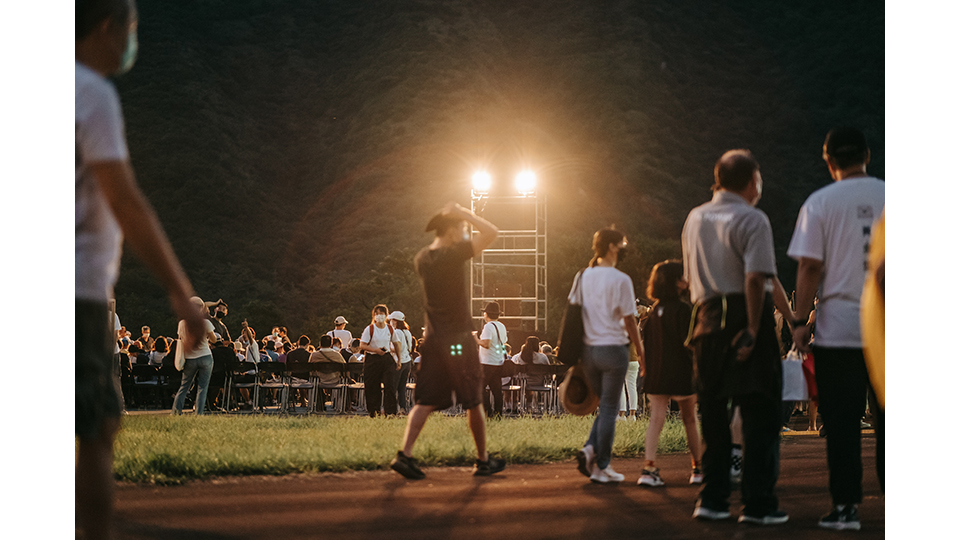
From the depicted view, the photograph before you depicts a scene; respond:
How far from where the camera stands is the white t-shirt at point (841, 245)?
4060mm

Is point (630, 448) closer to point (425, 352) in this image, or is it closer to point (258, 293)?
point (425, 352)

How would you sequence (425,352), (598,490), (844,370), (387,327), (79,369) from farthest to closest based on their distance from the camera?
(387,327) → (425,352) → (598,490) → (844,370) → (79,369)

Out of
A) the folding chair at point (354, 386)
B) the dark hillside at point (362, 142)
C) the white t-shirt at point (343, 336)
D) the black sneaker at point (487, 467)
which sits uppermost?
the dark hillside at point (362, 142)

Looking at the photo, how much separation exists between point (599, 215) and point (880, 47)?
1804 inches

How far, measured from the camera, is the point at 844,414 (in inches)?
158

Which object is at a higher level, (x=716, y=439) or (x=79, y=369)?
(x=79, y=369)

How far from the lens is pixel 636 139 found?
53.7m

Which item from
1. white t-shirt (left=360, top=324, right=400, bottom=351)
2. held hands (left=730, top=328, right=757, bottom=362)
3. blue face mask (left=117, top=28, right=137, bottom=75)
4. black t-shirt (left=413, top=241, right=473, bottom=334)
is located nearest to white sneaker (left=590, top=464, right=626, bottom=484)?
black t-shirt (left=413, top=241, right=473, bottom=334)

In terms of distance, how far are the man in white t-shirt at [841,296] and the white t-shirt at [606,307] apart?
1567 millimetres

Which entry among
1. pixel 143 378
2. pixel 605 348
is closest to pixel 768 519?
pixel 605 348

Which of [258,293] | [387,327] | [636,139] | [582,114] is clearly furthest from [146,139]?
[387,327]

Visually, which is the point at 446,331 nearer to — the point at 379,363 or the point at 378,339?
the point at 378,339

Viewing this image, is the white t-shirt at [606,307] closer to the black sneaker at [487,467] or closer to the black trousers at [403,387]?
the black sneaker at [487,467]

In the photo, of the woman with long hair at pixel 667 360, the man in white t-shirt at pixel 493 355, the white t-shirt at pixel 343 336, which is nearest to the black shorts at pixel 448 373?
the woman with long hair at pixel 667 360
